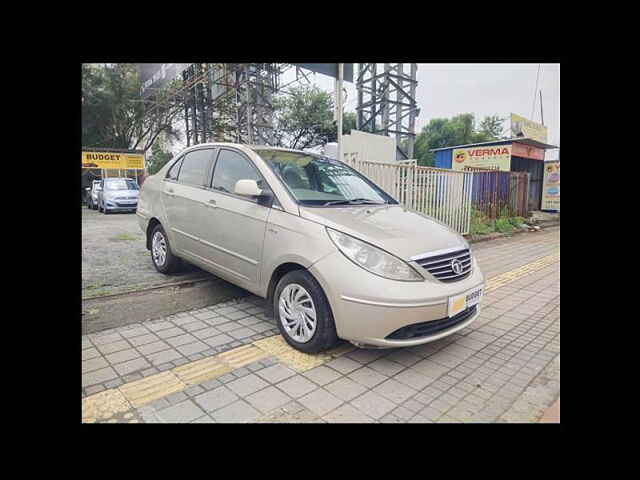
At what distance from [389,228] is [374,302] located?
0.71m

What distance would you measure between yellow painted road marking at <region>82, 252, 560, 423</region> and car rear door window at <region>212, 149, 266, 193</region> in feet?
5.00

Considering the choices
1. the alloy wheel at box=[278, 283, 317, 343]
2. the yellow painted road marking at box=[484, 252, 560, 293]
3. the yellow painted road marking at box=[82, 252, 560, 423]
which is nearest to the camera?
the yellow painted road marking at box=[82, 252, 560, 423]

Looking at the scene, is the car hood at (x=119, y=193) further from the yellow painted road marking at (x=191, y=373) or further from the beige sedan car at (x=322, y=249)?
the yellow painted road marking at (x=191, y=373)

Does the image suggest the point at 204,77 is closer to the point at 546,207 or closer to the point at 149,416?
the point at 546,207

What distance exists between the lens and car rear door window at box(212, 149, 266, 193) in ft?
12.0

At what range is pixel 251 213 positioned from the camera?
3.47 meters

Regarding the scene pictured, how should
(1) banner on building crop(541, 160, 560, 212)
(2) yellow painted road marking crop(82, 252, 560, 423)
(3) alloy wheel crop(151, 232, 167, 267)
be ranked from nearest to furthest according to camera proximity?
(2) yellow painted road marking crop(82, 252, 560, 423) < (3) alloy wheel crop(151, 232, 167, 267) < (1) banner on building crop(541, 160, 560, 212)

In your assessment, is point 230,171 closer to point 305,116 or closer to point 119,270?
point 119,270

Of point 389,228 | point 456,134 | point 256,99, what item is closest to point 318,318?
point 389,228

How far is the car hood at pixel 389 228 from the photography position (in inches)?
112

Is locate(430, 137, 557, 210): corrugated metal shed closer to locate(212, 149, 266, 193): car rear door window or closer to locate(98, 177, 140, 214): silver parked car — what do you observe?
locate(98, 177, 140, 214): silver parked car

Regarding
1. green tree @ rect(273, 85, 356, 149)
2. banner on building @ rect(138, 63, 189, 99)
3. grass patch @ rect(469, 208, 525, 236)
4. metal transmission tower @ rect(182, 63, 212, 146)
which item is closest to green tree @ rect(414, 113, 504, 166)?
green tree @ rect(273, 85, 356, 149)
